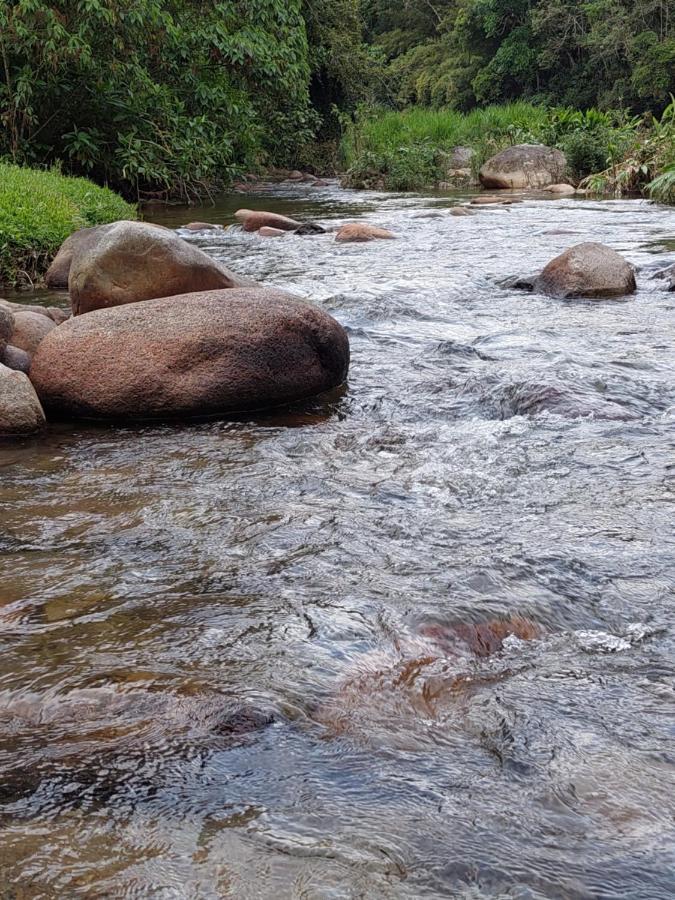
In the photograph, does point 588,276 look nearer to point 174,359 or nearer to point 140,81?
point 174,359

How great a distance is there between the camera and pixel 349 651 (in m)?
2.37

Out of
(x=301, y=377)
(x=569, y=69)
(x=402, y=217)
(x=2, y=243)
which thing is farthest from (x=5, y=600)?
(x=569, y=69)

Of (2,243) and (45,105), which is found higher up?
(45,105)

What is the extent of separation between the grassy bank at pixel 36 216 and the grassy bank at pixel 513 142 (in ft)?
28.5

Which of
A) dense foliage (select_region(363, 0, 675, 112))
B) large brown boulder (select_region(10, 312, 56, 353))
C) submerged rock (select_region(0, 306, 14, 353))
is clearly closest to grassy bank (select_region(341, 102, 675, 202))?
dense foliage (select_region(363, 0, 675, 112))

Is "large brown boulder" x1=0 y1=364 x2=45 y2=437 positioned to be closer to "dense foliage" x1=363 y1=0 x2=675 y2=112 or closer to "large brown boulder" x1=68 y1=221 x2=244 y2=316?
"large brown boulder" x1=68 y1=221 x2=244 y2=316

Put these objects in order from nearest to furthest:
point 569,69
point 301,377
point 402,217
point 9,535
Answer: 1. point 9,535
2. point 301,377
3. point 402,217
4. point 569,69

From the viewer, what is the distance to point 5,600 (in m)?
2.64

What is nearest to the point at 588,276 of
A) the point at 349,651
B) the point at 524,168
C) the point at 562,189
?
the point at 349,651

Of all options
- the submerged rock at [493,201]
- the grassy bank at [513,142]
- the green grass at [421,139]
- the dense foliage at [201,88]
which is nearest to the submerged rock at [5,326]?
the dense foliage at [201,88]

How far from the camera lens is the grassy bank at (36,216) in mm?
8453

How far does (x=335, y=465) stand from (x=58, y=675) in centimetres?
184

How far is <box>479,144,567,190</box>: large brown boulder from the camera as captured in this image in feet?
62.5

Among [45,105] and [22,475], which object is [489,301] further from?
[45,105]
